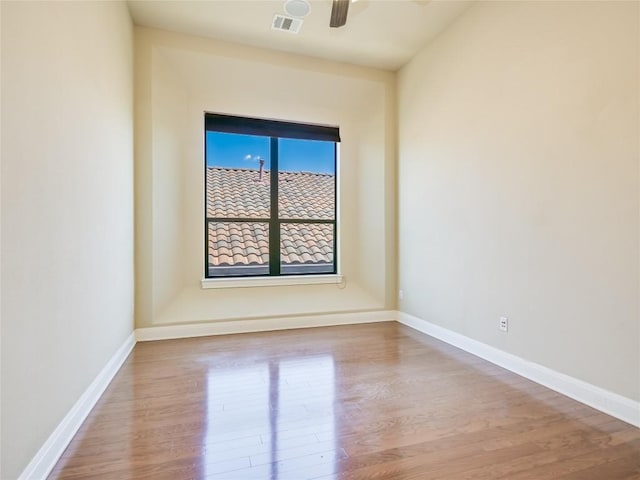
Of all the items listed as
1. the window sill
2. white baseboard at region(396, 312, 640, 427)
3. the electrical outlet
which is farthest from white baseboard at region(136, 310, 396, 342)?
the electrical outlet

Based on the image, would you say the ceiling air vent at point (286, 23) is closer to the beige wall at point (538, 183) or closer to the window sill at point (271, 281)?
the beige wall at point (538, 183)

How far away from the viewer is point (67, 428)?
5.62ft

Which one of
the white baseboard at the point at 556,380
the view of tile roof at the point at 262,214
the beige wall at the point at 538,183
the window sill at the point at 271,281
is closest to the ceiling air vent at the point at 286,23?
the beige wall at the point at 538,183

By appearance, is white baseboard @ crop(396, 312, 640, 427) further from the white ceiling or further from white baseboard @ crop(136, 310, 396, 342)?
the white ceiling

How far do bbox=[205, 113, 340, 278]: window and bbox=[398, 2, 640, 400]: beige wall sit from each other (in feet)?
4.88

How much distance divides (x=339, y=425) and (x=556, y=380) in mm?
1551

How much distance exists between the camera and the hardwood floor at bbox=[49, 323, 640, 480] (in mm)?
1528

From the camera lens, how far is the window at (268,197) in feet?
14.1

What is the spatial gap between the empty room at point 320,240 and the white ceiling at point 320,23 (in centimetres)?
3

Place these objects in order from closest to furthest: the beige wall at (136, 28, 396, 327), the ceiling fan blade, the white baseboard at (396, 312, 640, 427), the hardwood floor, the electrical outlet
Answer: the hardwood floor, the white baseboard at (396, 312, 640, 427), the ceiling fan blade, the electrical outlet, the beige wall at (136, 28, 396, 327)

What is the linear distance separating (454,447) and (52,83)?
8.50 ft

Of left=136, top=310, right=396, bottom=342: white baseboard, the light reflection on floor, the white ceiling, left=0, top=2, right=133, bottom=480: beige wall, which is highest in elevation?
the white ceiling

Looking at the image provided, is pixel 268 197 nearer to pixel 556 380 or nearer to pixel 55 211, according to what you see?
pixel 55 211

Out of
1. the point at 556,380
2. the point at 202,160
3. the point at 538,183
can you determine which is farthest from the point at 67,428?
the point at 538,183
